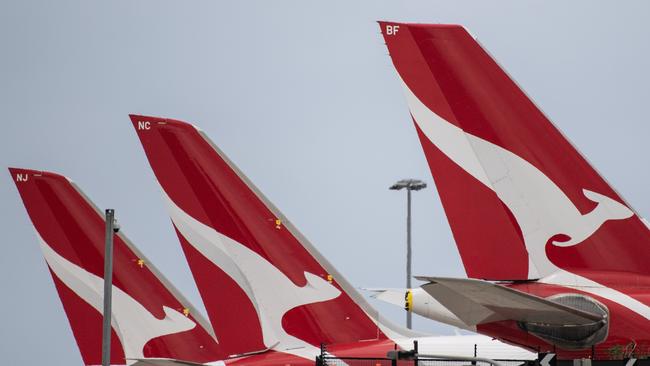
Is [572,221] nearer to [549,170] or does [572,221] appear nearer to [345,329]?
[549,170]

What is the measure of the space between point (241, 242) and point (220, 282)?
51.0 inches

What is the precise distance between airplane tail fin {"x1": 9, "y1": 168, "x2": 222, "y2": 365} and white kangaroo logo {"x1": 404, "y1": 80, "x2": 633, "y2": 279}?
1650cm

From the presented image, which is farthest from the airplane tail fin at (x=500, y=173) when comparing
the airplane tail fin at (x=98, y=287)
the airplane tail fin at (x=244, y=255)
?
the airplane tail fin at (x=98, y=287)

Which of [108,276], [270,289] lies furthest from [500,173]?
[270,289]

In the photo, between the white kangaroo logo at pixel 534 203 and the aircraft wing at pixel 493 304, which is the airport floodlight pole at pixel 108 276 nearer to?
the white kangaroo logo at pixel 534 203

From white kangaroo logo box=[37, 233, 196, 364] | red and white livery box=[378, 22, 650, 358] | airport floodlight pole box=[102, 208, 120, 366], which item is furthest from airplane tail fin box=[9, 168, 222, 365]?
red and white livery box=[378, 22, 650, 358]

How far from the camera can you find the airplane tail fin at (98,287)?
3791 cm

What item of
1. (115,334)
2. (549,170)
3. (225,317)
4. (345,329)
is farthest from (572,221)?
(115,334)

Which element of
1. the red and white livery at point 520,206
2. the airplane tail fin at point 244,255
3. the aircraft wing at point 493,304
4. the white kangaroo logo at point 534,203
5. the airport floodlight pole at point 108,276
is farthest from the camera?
the airplane tail fin at point 244,255

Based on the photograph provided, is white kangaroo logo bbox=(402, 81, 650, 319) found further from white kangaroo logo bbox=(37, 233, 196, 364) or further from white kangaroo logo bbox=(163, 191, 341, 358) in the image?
white kangaroo logo bbox=(37, 233, 196, 364)

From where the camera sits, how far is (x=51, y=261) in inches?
1567

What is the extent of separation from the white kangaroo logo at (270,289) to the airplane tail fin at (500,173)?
31.3 feet

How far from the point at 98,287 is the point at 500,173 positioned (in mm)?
19318

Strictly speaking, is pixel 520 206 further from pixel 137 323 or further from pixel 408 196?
pixel 408 196
